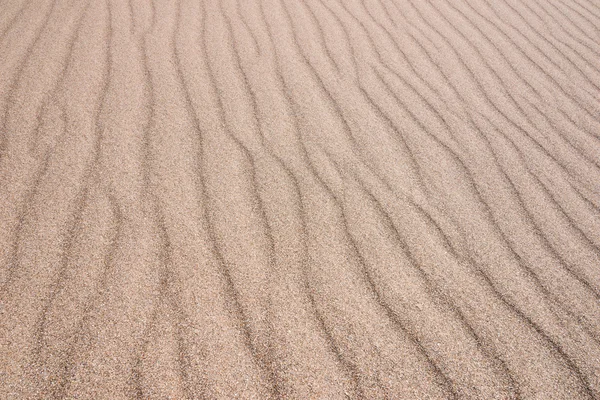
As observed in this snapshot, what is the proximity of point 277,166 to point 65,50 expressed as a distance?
152 cm

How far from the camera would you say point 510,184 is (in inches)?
80.0

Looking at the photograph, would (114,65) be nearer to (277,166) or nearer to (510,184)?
(277,166)

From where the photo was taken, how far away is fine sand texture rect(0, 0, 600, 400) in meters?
1.34

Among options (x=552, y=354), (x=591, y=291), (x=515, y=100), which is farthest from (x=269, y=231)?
(x=515, y=100)

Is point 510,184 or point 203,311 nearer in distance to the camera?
point 203,311

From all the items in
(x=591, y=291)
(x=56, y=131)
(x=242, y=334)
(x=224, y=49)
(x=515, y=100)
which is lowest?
(x=56, y=131)

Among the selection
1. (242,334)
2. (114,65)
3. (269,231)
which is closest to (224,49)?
(114,65)

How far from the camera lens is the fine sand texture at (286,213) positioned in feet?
4.39

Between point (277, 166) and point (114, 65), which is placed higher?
point (277, 166)

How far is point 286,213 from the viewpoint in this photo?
1787 mm

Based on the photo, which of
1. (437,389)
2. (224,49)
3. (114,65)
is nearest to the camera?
(437,389)

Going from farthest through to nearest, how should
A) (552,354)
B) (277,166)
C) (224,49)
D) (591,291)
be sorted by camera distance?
(224,49)
(277,166)
(591,291)
(552,354)

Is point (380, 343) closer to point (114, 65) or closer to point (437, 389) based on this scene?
point (437, 389)

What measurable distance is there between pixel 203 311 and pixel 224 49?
5.97 feet
